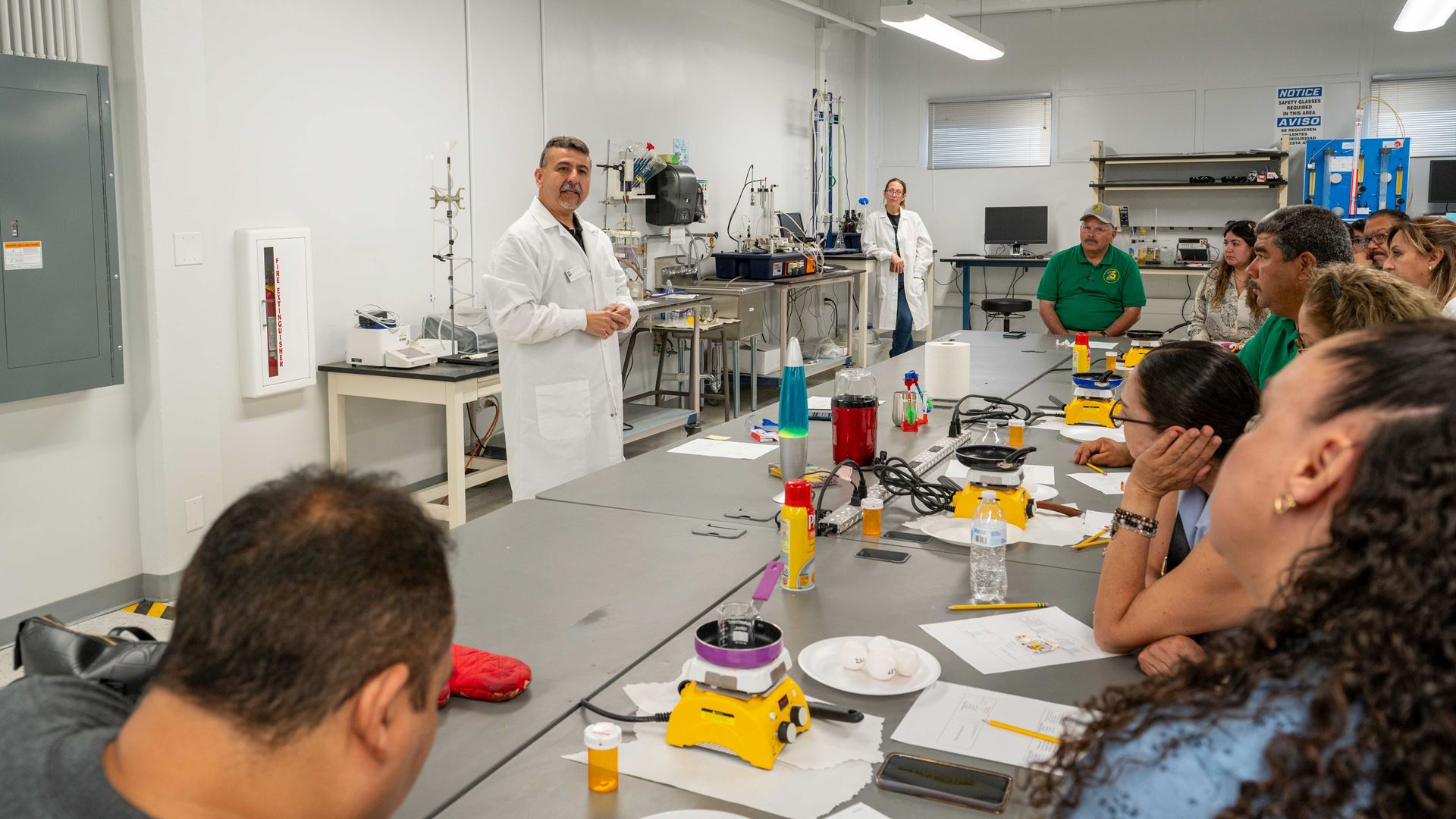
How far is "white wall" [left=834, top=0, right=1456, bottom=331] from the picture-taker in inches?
349

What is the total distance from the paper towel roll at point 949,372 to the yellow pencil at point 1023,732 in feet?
7.88

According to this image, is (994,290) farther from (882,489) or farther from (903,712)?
(903,712)

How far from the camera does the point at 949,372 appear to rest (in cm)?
379

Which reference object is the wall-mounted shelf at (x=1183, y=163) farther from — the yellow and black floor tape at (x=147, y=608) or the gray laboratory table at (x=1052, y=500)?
the yellow and black floor tape at (x=147, y=608)

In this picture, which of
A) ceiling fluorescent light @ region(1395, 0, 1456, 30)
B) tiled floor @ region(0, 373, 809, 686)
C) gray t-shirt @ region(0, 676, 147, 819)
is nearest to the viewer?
gray t-shirt @ region(0, 676, 147, 819)

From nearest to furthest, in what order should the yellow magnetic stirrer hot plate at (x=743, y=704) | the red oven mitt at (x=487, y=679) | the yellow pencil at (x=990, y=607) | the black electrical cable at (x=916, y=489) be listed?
the yellow magnetic stirrer hot plate at (x=743, y=704)
the red oven mitt at (x=487, y=679)
the yellow pencil at (x=990, y=607)
the black electrical cable at (x=916, y=489)

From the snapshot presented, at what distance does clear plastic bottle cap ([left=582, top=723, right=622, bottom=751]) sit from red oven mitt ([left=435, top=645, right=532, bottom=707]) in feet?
0.81

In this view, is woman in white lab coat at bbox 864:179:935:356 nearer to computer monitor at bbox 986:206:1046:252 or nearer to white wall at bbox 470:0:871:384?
white wall at bbox 470:0:871:384

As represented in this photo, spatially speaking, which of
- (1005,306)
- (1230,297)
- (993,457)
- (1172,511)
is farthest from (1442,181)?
(1172,511)

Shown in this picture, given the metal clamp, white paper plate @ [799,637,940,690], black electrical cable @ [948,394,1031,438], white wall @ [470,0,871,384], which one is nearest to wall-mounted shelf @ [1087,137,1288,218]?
white wall @ [470,0,871,384]

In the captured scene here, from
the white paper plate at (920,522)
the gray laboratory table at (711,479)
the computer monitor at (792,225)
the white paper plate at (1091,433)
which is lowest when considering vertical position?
the white paper plate at (920,522)

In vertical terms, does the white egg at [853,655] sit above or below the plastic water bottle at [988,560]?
below

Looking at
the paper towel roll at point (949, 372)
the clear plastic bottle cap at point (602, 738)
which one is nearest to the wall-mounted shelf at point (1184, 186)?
the paper towel roll at point (949, 372)

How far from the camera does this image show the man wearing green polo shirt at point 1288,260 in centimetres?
315
